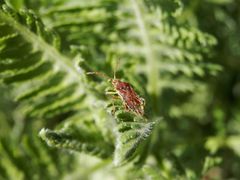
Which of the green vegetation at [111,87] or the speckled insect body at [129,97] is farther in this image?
the green vegetation at [111,87]

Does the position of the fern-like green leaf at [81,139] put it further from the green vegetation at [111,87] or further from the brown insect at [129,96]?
the brown insect at [129,96]

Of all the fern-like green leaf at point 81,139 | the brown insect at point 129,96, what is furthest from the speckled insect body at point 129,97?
the fern-like green leaf at point 81,139

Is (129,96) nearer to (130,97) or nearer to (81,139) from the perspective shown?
(130,97)

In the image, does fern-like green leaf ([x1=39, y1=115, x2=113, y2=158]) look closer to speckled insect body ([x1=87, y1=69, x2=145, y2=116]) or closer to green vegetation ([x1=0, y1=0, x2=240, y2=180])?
green vegetation ([x1=0, y1=0, x2=240, y2=180])

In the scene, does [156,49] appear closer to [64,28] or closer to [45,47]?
[64,28]

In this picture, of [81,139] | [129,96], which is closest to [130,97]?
[129,96]

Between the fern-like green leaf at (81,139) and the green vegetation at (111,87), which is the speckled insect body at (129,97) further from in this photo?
the fern-like green leaf at (81,139)

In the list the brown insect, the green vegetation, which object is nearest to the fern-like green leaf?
the green vegetation

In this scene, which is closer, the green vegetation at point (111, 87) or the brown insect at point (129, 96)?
the brown insect at point (129, 96)

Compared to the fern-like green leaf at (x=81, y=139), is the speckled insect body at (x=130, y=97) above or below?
above
